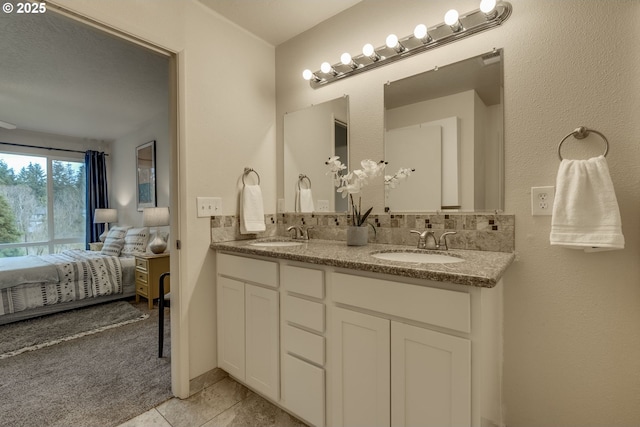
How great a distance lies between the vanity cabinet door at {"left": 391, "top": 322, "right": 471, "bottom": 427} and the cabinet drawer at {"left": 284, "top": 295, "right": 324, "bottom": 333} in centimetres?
34

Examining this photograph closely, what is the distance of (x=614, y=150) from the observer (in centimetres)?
110

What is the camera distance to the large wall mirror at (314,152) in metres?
1.88

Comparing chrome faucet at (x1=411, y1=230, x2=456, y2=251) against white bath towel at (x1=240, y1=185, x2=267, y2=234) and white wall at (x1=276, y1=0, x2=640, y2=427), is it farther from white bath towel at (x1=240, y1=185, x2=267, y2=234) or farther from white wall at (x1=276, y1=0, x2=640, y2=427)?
white bath towel at (x1=240, y1=185, x2=267, y2=234)

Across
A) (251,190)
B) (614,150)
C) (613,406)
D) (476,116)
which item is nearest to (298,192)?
(251,190)

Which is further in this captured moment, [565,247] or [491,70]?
[491,70]

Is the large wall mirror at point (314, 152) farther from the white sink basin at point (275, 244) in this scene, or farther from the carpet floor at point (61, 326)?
the carpet floor at point (61, 326)

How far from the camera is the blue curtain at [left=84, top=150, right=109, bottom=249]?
195 inches

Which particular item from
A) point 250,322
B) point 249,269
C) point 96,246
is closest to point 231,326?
point 250,322

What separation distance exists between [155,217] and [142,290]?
0.86m

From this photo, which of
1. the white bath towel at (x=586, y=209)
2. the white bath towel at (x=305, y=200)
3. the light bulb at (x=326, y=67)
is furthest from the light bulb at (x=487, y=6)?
the white bath towel at (x=305, y=200)

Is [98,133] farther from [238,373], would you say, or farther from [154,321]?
[238,373]

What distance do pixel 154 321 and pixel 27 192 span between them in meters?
3.62

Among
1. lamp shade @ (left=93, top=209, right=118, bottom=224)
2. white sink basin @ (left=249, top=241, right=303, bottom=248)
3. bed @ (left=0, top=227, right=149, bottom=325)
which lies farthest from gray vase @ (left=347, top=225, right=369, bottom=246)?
lamp shade @ (left=93, top=209, right=118, bottom=224)

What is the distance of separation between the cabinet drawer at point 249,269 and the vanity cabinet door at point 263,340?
0.05 metres
